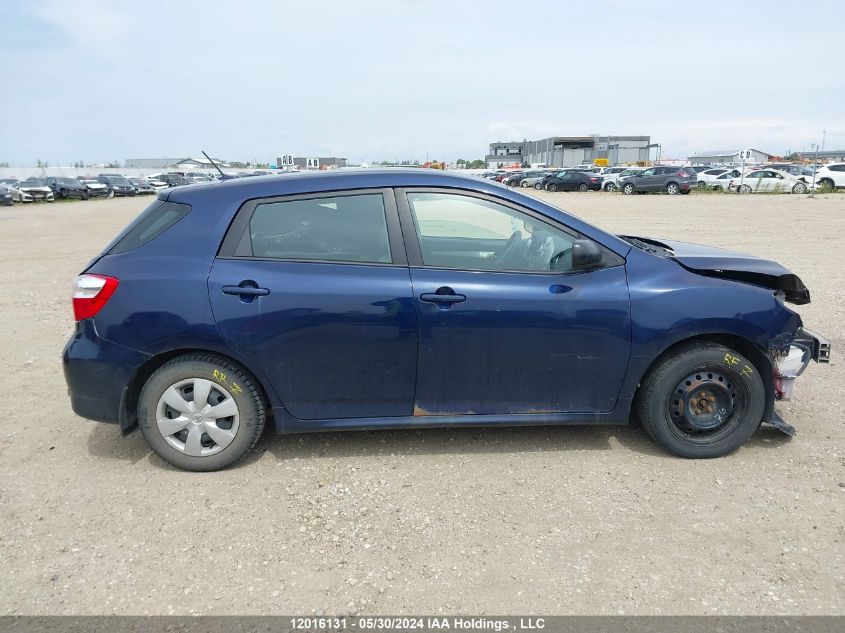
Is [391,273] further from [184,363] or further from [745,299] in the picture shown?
[745,299]

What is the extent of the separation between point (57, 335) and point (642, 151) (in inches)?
4282

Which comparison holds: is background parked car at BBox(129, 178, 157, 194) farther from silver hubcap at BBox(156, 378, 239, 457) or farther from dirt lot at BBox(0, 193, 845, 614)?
silver hubcap at BBox(156, 378, 239, 457)

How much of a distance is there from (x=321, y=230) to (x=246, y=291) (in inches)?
21.8

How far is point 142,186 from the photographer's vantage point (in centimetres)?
5097

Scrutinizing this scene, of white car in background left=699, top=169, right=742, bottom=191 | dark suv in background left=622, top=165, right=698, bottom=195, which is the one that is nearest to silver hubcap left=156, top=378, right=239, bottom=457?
dark suv in background left=622, top=165, right=698, bottom=195

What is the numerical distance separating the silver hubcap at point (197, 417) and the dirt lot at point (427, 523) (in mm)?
205

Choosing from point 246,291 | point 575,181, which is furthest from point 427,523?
point 575,181

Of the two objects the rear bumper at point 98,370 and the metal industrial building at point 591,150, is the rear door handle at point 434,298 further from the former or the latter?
the metal industrial building at point 591,150

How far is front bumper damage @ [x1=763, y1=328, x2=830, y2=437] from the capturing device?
3877 millimetres

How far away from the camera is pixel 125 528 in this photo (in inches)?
126

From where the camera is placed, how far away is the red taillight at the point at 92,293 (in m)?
3.53

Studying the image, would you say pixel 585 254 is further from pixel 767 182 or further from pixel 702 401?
pixel 767 182

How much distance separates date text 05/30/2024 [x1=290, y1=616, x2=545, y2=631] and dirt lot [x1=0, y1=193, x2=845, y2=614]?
57 millimetres

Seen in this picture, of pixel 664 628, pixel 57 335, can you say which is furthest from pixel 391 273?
pixel 57 335
